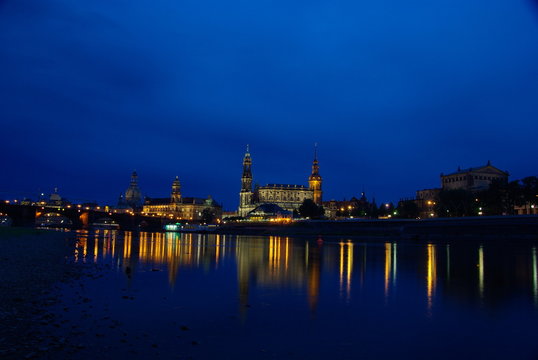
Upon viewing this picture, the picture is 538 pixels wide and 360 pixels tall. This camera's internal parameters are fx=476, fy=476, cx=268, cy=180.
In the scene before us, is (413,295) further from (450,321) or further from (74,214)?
(74,214)

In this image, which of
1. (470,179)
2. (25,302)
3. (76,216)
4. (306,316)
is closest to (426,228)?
(470,179)

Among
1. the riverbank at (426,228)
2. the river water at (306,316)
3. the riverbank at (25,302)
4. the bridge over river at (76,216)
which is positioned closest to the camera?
the riverbank at (25,302)

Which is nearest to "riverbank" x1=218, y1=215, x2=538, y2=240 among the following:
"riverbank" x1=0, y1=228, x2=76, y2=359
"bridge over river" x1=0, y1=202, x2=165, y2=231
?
"bridge over river" x1=0, y1=202, x2=165, y2=231

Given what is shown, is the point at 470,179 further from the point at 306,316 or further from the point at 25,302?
the point at 25,302

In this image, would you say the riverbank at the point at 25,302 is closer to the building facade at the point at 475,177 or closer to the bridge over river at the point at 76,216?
the bridge over river at the point at 76,216

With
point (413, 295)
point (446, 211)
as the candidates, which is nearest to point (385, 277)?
point (413, 295)

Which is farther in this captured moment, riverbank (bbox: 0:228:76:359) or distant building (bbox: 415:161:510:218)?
distant building (bbox: 415:161:510:218)

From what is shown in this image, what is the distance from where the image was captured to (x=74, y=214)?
6309 inches

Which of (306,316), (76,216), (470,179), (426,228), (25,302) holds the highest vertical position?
(470,179)

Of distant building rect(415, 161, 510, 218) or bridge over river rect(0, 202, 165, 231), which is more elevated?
distant building rect(415, 161, 510, 218)

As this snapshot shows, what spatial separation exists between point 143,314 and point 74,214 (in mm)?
158453

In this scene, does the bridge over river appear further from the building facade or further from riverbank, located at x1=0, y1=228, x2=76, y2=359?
riverbank, located at x1=0, y1=228, x2=76, y2=359

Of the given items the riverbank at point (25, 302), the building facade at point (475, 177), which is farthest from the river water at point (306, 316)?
the building facade at point (475, 177)

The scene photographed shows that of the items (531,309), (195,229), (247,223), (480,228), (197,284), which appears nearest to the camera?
(531,309)
